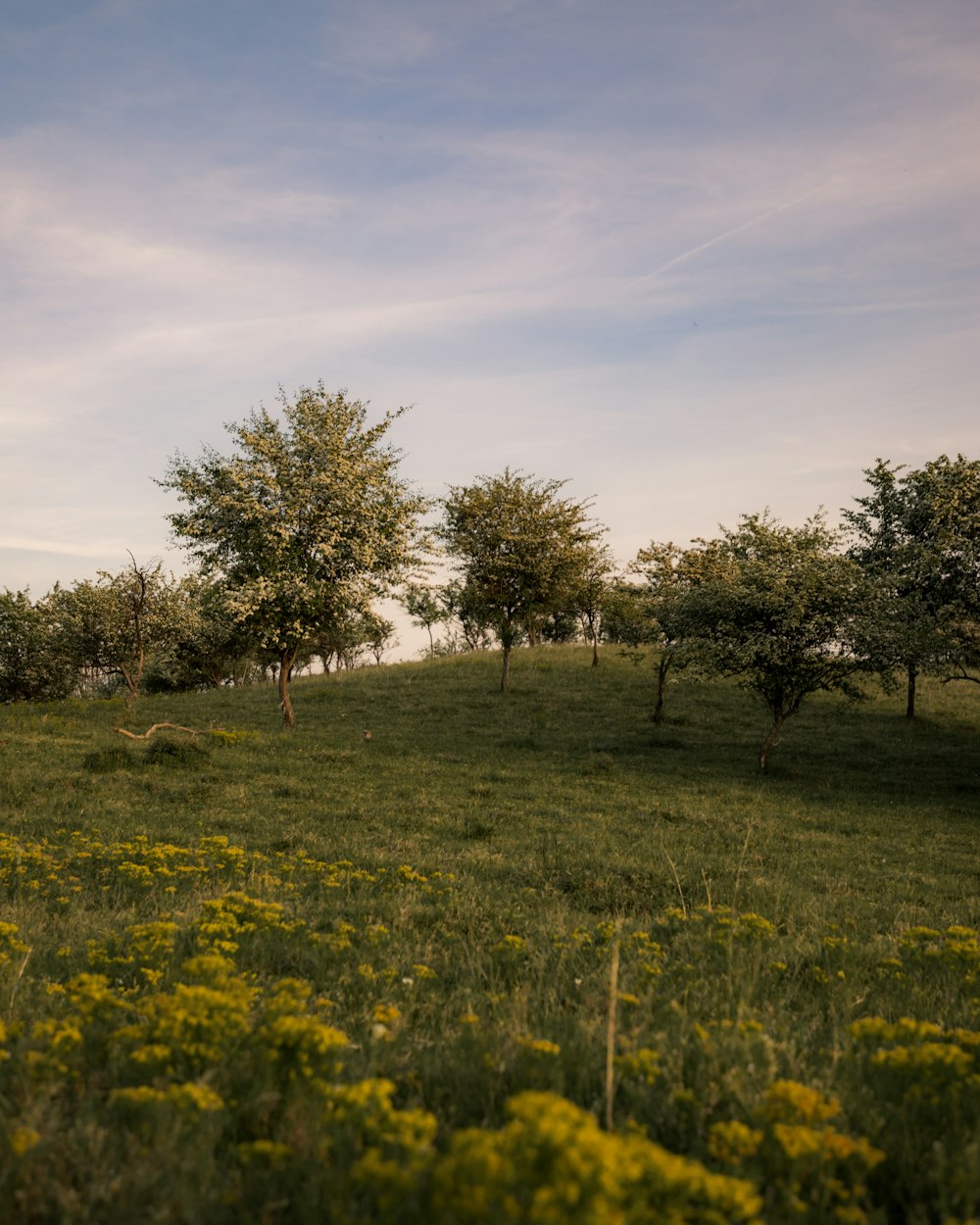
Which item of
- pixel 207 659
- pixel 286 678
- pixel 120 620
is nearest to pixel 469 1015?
pixel 286 678

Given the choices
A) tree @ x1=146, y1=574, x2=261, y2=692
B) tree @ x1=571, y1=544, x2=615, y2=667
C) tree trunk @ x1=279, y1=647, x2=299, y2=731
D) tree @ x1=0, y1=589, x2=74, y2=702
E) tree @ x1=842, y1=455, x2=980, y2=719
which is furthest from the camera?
tree @ x1=0, y1=589, x2=74, y2=702

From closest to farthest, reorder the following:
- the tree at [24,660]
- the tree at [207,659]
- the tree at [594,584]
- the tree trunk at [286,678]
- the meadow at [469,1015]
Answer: the meadow at [469,1015], the tree trunk at [286,678], the tree at [594,584], the tree at [207,659], the tree at [24,660]

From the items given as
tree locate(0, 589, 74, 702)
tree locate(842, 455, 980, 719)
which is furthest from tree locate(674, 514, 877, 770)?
tree locate(0, 589, 74, 702)

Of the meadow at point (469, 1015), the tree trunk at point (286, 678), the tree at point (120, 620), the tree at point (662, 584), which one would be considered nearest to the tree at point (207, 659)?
the tree at point (120, 620)

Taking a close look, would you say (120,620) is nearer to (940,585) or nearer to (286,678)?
(286,678)

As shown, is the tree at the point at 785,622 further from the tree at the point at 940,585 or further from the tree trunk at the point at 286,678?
the tree trunk at the point at 286,678

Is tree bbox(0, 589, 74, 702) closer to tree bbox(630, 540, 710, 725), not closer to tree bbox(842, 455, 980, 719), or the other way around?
tree bbox(630, 540, 710, 725)

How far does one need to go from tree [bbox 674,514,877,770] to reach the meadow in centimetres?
994

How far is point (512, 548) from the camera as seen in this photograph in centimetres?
4203

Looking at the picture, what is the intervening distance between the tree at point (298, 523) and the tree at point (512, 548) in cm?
1183

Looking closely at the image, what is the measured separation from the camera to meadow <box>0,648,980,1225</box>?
266 centimetres

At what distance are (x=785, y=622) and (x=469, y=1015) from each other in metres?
24.5

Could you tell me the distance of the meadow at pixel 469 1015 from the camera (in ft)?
8.74

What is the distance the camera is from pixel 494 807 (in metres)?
18.0
